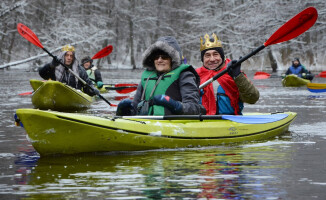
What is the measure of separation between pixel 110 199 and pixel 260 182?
121 centimetres

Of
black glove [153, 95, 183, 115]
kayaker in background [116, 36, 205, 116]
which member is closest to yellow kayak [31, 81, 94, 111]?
kayaker in background [116, 36, 205, 116]

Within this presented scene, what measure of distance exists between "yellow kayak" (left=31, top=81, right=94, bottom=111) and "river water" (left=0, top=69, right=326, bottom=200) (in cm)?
387

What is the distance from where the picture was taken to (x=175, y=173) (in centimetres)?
471

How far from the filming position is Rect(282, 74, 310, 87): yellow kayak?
19.0 meters

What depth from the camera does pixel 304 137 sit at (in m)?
7.30

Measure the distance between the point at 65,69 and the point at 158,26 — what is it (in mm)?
33045

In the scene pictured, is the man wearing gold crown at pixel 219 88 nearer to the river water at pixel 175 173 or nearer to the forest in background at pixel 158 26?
the river water at pixel 175 173

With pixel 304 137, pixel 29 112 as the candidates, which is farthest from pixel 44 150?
pixel 304 137

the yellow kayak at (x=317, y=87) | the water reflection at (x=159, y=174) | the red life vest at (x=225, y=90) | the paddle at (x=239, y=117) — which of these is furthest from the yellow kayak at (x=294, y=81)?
the water reflection at (x=159, y=174)

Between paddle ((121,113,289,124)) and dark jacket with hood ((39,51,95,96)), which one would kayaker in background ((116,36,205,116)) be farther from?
dark jacket with hood ((39,51,95,96))

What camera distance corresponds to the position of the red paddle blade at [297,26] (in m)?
7.84

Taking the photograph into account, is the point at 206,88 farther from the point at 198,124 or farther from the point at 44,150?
the point at 44,150

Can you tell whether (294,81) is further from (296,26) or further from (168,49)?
(168,49)

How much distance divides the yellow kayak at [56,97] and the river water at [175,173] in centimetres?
387
